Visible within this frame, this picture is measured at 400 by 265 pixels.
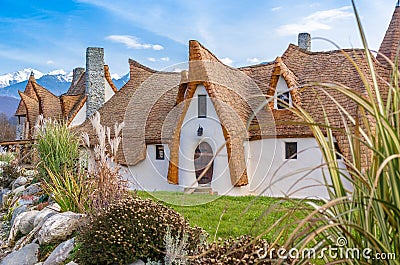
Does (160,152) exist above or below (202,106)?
below

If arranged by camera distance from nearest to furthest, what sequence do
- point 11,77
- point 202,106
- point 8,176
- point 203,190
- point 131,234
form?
point 131,234 < point 203,190 < point 202,106 < point 8,176 < point 11,77

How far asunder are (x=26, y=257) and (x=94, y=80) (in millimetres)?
13529

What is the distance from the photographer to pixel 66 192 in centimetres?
702

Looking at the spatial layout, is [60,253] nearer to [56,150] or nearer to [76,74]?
[56,150]

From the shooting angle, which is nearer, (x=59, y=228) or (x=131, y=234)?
(x=131, y=234)

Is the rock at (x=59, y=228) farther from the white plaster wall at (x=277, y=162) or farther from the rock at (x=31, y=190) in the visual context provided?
the white plaster wall at (x=277, y=162)

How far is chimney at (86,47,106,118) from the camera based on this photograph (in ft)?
60.8

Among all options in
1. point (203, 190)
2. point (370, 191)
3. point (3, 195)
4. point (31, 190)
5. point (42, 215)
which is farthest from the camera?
point (3, 195)

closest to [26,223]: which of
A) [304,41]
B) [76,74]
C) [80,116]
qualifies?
[80,116]

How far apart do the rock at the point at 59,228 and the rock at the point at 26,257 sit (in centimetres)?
16

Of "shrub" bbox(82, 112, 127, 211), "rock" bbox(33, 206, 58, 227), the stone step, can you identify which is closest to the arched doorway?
the stone step

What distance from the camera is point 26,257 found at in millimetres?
6383

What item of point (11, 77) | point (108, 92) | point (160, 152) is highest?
point (11, 77)

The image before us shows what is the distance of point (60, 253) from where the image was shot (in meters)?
5.74
